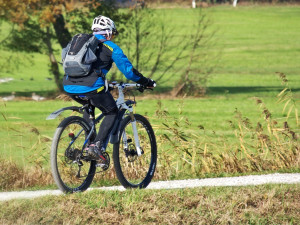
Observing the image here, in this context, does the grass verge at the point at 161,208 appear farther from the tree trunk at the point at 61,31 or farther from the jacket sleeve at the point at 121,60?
the tree trunk at the point at 61,31

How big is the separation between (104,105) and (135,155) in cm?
Result: 97

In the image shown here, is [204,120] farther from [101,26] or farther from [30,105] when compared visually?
[101,26]

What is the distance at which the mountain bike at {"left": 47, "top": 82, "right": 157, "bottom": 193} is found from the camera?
705cm

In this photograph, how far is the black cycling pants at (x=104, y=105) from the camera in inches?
282

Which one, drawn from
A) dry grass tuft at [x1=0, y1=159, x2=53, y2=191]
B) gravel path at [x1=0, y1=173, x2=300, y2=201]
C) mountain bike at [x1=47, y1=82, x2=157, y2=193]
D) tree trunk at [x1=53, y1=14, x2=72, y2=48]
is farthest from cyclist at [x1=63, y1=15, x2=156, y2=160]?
tree trunk at [x1=53, y1=14, x2=72, y2=48]

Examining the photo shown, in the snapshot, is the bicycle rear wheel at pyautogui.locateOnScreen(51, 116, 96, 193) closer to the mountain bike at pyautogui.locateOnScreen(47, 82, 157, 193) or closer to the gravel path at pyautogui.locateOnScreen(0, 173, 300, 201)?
the mountain bike at pyautogui.locateOnScreen(47, 82, 157, 193)

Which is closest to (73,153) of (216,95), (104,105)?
(104,105)

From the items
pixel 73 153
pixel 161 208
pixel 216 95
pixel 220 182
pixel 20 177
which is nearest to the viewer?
pixel 161 208

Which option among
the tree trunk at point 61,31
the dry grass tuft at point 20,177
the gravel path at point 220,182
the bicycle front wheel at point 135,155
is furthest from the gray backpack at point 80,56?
the tree trunk at point 61,31

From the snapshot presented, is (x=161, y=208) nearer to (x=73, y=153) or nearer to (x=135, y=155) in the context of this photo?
(x=73, y=153)

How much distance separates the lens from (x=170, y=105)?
21031mm

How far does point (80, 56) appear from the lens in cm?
687

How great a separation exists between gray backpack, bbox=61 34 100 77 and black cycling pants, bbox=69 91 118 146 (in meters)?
0.28

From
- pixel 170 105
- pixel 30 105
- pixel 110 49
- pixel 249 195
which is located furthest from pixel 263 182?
pixel 30 105
